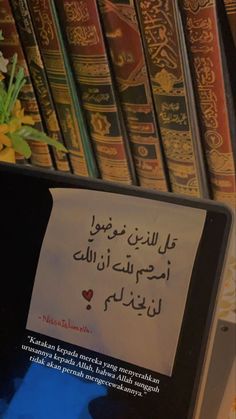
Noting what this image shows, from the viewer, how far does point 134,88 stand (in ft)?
2.19

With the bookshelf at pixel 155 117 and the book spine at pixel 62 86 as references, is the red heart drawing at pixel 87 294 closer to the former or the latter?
the bookshelf at pixel 155 117

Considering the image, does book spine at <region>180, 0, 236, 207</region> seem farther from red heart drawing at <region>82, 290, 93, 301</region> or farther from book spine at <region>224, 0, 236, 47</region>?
red heart drawing at <region>82, 290, 93, 301</region>

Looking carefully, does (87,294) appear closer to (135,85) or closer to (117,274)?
(117,274)

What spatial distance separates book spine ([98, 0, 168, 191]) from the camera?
63 centimetres

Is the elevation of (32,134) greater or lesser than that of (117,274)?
greater

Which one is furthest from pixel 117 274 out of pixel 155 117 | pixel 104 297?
pixel 155 117

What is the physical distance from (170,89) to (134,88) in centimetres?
5

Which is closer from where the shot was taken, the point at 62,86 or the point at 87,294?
the point at 87,294

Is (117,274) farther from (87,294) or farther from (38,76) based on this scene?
(38,76)

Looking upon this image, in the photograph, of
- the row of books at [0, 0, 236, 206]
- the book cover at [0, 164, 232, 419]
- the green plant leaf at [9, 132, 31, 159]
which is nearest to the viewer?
the book cover at [0, 164, 232, 419]

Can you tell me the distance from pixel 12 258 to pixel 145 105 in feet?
0.76

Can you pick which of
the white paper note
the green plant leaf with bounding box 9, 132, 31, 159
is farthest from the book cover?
the green plant leaf with bounding box 9, 132, 31, 159

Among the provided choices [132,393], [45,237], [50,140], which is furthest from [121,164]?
[132,393]

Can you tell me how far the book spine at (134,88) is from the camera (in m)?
0.63
